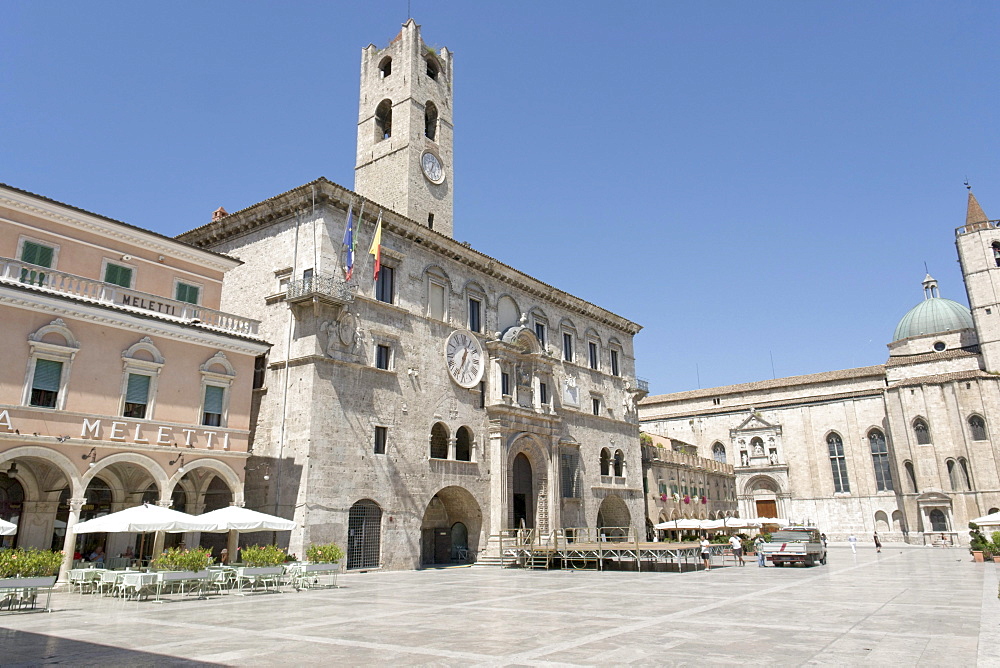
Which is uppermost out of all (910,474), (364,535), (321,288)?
(321,288)

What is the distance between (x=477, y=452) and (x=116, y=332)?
55.6 feet

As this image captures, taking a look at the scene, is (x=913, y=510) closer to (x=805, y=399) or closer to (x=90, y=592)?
(x=805, y=399)

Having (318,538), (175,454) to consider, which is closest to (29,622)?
(175,454)

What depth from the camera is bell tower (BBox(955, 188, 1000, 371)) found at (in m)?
59.2

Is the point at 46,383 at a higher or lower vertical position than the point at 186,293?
lower

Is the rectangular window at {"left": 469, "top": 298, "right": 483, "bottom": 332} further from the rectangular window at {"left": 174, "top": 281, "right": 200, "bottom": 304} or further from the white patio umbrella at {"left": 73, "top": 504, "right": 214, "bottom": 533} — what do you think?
the white patio umbrella at {"left": 73, "top": 504, "right": 214, "bottom": 533}

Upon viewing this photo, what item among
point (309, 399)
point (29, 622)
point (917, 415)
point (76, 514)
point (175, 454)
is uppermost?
point (917, 415)

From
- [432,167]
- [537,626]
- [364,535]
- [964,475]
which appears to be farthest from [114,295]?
[964,475]

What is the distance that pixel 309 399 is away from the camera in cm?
2458

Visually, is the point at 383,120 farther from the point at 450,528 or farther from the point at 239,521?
the point at 239,521

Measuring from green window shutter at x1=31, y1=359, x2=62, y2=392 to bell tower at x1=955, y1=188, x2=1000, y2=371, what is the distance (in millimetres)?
69287

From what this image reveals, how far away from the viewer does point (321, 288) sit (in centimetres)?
2552

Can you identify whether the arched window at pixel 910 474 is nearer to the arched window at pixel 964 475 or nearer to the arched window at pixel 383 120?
the arched window at pixel 964 475

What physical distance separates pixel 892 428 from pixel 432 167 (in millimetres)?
46519
